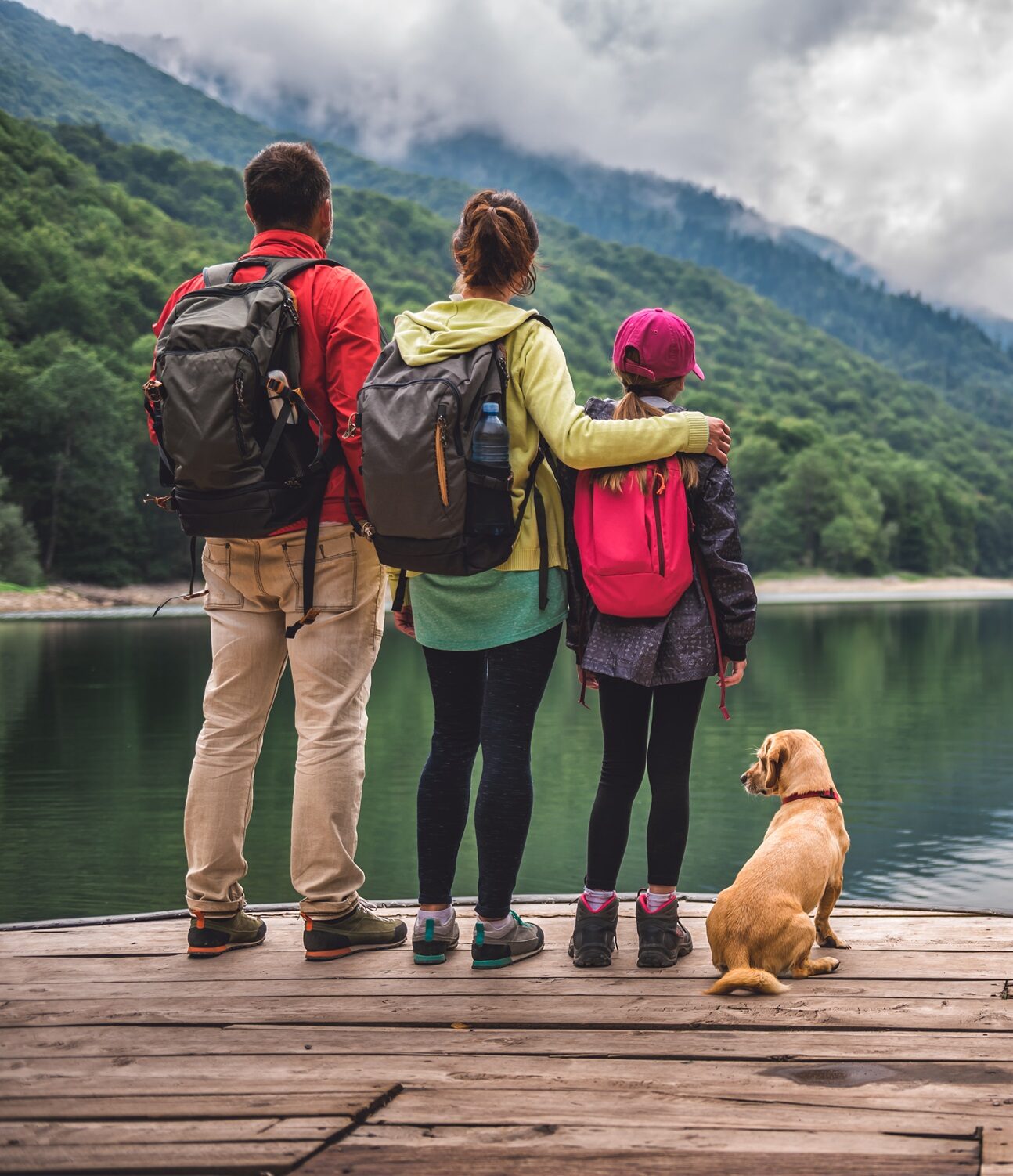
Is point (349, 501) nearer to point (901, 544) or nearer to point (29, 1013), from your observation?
point (29, 1013)

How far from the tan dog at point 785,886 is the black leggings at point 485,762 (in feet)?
1.90

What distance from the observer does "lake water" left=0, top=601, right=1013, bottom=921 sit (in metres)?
9.42

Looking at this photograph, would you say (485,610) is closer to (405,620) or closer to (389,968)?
(405,620)

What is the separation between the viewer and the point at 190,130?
19575cm

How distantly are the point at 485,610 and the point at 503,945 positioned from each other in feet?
2.94

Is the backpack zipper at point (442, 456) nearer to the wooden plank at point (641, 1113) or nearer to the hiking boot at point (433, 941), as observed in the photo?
the hiking boot at point (433, 941)

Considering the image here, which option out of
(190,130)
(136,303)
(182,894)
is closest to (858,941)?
(182,894)

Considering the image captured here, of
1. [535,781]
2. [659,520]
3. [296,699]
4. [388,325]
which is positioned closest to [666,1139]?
[659,520]

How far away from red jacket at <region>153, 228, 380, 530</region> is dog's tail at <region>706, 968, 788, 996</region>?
150 centimetres

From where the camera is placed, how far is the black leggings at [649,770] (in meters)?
3.20

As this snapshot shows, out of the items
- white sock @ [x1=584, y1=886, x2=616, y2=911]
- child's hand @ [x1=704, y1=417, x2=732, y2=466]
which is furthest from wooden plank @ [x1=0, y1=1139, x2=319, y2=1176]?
child's hand @ [x1=704, y1=417, x2=732, y2=466]

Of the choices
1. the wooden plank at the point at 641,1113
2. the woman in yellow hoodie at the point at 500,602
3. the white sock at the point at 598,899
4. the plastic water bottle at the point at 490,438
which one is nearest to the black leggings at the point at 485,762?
the woman in yellow hoodie at the point at 500,602

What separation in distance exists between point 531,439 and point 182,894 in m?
6.62

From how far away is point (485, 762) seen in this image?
315 cm
